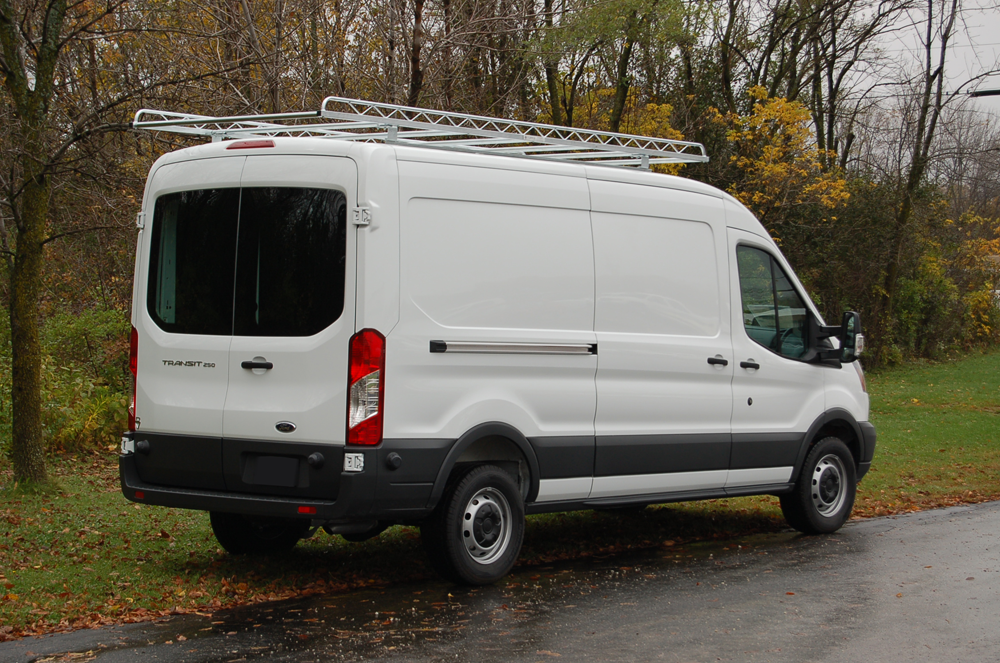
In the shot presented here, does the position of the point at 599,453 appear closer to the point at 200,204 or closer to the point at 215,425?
→ the point at 215,425

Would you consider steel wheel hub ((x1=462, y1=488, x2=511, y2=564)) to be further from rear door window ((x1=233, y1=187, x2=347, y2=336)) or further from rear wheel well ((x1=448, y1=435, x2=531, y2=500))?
rear door window ((x1=233, y1=187, x2=347, y2=336))

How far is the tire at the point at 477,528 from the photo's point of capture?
242 inches

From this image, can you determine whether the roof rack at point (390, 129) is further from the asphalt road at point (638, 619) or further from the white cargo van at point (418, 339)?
the asphalt road at point (638, 619)

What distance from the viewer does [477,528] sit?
6.32 m

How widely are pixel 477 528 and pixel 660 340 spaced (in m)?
1.81

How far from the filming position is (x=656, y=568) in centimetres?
708

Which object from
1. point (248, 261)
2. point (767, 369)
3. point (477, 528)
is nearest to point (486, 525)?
point (477, 528)

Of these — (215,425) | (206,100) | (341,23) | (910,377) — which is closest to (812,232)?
(910,377)

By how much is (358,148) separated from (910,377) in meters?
27.0

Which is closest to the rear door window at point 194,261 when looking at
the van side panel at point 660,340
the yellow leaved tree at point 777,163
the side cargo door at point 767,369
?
the van side panel at point 660,340

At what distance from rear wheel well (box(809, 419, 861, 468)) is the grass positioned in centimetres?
87

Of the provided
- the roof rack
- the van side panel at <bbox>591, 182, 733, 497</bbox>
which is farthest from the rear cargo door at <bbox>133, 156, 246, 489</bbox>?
the van side panel at <bbox>591, 182, 733, 497</bbox>

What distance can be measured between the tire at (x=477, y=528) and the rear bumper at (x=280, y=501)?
1.76 ft

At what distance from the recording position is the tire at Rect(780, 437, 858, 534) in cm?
833
